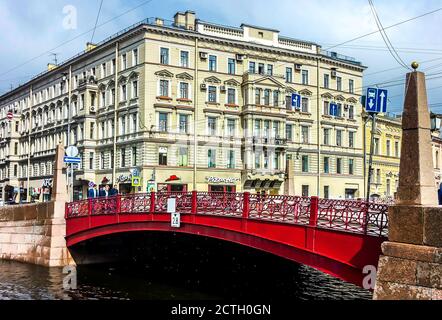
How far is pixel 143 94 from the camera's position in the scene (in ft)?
153

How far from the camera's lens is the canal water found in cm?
2142

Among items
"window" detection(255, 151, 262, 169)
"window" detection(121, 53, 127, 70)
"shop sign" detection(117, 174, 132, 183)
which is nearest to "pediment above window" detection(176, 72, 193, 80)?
"window" detection(121, 53, 127, 70)

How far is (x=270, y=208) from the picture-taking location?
→ 16.3 metres

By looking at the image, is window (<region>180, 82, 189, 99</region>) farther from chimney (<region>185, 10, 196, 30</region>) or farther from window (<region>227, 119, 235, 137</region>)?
chimney (<region>185, 10, 196, 30</region>)

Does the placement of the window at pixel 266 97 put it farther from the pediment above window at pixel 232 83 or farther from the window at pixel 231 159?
the window at pixel 231 159

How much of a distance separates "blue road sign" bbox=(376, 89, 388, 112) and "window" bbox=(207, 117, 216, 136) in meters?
32.8

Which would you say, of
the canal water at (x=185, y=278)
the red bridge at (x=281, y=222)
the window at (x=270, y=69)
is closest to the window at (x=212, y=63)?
the window at (x=270, y=69)

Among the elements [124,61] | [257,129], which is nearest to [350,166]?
[257,129]

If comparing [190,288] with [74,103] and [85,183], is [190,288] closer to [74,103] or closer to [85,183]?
[85,183]

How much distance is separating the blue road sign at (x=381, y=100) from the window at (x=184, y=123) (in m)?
31.9

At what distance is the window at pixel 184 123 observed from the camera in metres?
48.2

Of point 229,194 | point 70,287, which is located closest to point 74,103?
point 70,287

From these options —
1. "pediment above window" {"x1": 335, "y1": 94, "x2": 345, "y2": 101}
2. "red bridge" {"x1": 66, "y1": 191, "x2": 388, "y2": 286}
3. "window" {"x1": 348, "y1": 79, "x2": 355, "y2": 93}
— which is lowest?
"red bridge" {"x1": 66, "y1": 191, "x2": 388, "y2": 286}

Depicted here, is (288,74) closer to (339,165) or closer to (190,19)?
(190,19)
